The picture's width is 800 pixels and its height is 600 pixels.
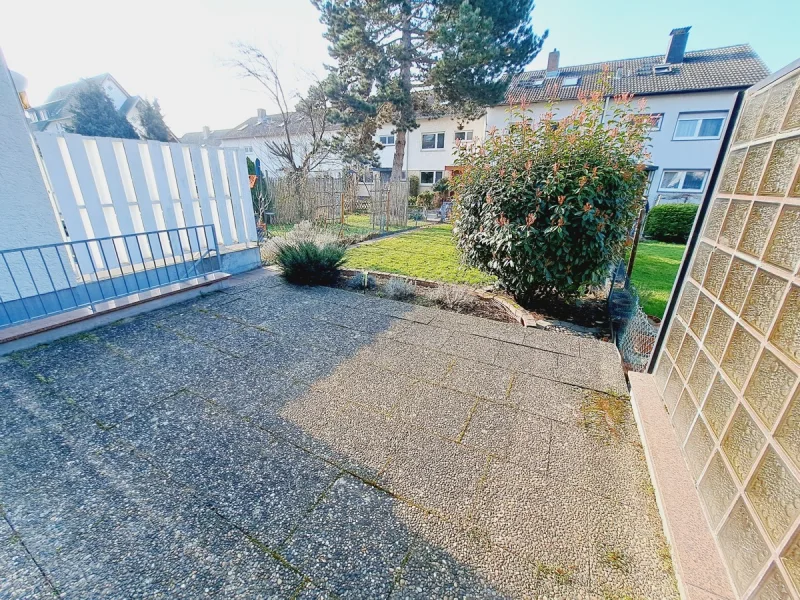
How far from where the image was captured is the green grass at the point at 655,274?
488 centimetres

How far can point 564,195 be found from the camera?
11.6 ft

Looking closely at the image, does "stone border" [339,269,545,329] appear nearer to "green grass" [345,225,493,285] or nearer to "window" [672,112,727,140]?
"green grass" [345,225,493,285]

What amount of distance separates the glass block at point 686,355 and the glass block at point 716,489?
616mm

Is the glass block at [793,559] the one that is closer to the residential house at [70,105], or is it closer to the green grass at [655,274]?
the green grass at [655,274]

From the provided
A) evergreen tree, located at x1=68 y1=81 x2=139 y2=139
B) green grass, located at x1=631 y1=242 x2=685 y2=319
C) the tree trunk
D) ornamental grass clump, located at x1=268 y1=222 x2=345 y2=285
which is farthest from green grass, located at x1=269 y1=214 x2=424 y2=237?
evergreen tree, located at x1=68 y1=81 x2=139 y2=139

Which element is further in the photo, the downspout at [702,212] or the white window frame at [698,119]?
the white window frame at [698,119]

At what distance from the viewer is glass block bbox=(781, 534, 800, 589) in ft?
3.21

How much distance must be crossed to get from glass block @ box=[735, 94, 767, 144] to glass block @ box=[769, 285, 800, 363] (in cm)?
110

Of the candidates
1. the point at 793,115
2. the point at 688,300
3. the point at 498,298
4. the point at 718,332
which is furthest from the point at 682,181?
the point at 718,332

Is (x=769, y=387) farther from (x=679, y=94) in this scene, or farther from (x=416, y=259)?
(x=679, y=94)

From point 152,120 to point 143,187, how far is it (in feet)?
85.7

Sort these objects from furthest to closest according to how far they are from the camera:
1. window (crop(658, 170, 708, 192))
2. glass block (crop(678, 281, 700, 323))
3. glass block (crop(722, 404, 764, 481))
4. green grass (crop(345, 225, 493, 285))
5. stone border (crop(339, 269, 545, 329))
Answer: window (crop(658, 170, 708, 192))
green grass (crop(345, 225, 493, 285))
stone border (crop(339, 269, 545, 329))
glass block (crop(678, 281, 700, 323))
glass block (crop(722, 404, 764, 481))

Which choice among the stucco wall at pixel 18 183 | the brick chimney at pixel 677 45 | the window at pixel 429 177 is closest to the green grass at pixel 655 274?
the stucco wall at pixel 18 183

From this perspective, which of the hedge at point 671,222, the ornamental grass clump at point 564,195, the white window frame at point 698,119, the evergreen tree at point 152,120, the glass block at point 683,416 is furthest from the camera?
the evergreen tree at point 152,120
